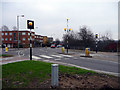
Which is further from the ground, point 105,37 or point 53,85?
point 105,37

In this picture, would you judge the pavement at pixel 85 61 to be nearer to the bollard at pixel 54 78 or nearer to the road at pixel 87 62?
the road at pixel 87 62

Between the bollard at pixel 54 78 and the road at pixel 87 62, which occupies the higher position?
the bollard at pixel 54 78

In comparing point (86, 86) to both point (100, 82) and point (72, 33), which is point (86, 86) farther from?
point (72, 33)

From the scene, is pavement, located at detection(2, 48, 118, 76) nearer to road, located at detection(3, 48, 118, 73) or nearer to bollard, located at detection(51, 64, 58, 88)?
road, located at detection(3, 48, 118, 73)

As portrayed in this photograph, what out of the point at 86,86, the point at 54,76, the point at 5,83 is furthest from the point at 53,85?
the point at 5,83

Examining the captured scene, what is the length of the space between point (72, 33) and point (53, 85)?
162 feet

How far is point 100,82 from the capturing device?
460 centimetres

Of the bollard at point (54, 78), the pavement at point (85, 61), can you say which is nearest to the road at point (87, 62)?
the pavement at point (85, 61)

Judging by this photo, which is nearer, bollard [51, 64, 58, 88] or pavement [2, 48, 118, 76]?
bollard [51, 64, 58, 88]

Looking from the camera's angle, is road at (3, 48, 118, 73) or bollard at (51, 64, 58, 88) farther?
road at (3, 48, 118, 73)

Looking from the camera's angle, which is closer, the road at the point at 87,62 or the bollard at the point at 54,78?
the bollard at the point at 54,78

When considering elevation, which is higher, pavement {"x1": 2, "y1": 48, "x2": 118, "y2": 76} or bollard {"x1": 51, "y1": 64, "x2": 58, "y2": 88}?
bollard {"x1": 51, "y1": 64, "x2": 58, "y2": 88}

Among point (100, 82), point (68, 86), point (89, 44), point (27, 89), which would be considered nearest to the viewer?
point (27, 89)

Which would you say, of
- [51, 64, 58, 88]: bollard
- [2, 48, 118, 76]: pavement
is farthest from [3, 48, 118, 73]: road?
[51, 64, 58, 88]: bollard
